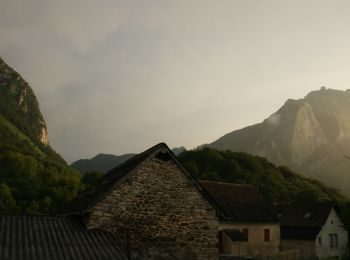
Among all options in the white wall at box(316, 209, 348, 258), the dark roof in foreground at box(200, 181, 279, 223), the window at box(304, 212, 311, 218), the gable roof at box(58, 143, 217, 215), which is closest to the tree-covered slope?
the white wall at box(316, 209, 348, 258)

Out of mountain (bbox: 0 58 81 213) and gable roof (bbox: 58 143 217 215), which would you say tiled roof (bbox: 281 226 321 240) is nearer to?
gable roof (bbox: 58 143 217 215)

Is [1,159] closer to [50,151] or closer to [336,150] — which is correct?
[50,151]

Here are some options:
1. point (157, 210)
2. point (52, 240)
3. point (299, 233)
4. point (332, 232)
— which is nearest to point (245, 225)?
point (299, 233)

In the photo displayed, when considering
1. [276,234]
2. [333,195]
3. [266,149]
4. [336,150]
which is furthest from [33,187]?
[336,150]

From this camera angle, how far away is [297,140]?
17612cm

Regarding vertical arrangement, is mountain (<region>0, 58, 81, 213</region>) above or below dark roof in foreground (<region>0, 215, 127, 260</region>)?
above

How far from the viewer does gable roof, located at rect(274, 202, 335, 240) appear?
44.6 metres

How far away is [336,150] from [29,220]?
171 meters

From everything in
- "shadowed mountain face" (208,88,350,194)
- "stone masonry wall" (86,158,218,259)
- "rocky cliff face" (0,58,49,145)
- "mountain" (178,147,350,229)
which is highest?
"rocky cliff face" (0,58,49,145)

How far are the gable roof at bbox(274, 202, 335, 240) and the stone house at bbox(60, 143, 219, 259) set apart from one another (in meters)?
27.5

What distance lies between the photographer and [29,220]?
1694 cm

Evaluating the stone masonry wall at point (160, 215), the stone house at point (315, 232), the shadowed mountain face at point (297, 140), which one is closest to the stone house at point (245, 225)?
the stone house at point (315, 232)

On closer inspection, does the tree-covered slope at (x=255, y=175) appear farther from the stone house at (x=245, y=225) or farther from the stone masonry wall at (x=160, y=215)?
the stone masonry wall at (x=160, y=215)

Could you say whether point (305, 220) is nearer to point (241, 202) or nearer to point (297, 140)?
point (241, 202)
